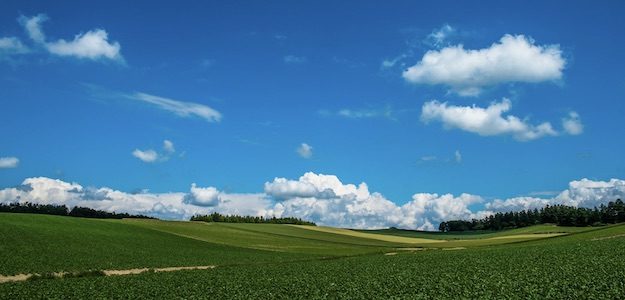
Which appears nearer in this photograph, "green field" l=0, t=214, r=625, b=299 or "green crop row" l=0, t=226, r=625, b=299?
"green crop row" l=0, t=226, r=625, b=299

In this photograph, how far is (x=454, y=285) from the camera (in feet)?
94.4

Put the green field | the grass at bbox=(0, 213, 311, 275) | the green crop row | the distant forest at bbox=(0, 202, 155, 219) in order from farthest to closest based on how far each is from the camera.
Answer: the distant forest at bbox=(0, 202, 155, 219) → the grass at bbox=(0, 213, 311, 275) → the green field → the green crop row

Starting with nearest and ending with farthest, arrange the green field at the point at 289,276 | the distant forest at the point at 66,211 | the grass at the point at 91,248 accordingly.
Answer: the green field at the point at 289,276 < the grass at the point at 91,248 < the distant forest at the point at 66,211

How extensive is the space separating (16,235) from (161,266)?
23003 millimetres

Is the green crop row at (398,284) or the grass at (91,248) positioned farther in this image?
the grass at (91,248)

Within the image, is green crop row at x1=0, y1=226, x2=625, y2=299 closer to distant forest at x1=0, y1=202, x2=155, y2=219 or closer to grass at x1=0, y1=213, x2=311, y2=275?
grass at x1=0, y1=213, x2=311, y2=275

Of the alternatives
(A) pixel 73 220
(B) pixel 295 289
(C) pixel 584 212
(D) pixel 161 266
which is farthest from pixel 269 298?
(C) pixel 584 212

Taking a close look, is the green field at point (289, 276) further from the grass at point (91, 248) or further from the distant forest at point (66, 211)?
the distant forest at point (66, 211)

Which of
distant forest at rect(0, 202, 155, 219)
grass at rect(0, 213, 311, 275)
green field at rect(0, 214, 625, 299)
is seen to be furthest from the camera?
distant forest at rect(0, 202, 155, 219)

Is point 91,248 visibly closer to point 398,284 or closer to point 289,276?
point 289,276

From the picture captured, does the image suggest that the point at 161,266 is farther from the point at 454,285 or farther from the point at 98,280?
the point at 454,285

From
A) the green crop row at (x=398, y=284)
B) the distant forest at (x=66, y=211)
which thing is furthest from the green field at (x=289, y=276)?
the distant forest at (x=66, y=211)

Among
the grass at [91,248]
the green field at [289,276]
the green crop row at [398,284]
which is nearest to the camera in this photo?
the green crop row at [398,284]

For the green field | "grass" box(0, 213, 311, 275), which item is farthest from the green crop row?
"grass" box(0, 213, 311, 275)
